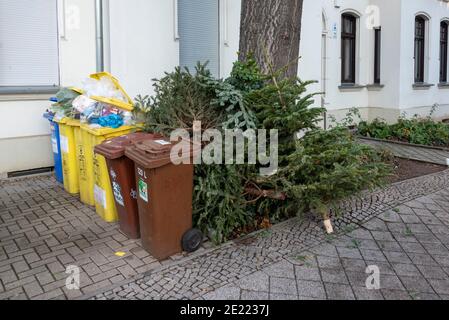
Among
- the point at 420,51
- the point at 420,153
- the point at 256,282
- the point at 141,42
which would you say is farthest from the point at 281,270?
the point at 420,51

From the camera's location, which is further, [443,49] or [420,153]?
[443,49]

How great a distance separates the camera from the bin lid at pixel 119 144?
12.8 feet

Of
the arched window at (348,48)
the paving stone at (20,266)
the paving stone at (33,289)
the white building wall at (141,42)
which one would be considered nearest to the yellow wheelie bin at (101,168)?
the paving stone at (20,266)

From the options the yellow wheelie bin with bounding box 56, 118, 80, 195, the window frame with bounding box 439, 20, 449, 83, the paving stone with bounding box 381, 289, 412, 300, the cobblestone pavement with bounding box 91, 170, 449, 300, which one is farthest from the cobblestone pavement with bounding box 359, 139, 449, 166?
the window frame with bounding box 439, 20, 449, 83

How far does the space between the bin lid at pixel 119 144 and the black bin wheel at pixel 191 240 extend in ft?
3.09

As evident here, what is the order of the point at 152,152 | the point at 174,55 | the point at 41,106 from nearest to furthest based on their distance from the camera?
Result: the point at 152,152, the point at 41,106, the point at 174,55

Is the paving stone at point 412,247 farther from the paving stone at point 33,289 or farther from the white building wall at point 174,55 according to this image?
the white building wall at point 174,55

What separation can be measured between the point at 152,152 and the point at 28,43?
4.12 metres

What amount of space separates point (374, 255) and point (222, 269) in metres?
1.44

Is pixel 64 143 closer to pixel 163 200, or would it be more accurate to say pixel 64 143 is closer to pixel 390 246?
pixel 163 200

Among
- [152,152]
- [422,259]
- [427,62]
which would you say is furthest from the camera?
[427,62]

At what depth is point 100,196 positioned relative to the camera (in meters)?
4.74
